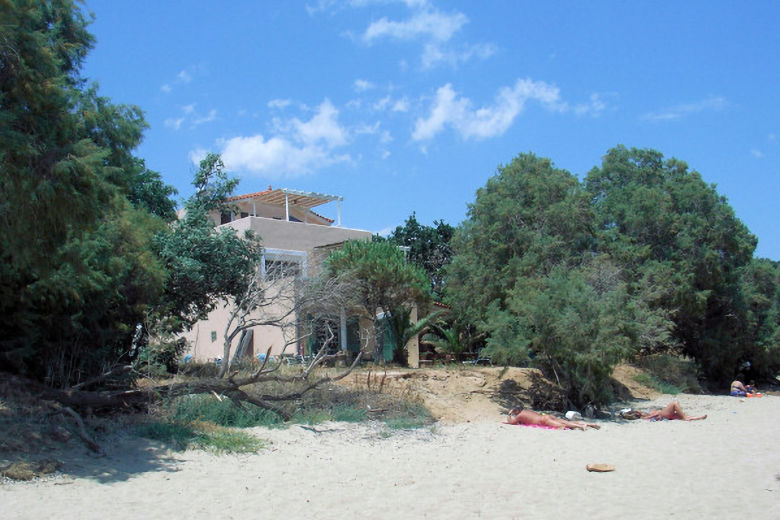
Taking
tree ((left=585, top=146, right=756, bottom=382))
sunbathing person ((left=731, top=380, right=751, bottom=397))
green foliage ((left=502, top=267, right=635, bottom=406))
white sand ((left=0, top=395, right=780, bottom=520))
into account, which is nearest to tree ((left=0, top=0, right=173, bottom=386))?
white sand ((left=0, top=395, right=780, bottom=520))

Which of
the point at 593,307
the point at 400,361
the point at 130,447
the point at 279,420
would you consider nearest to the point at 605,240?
the point at 593,307

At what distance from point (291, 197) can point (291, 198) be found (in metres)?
0.25

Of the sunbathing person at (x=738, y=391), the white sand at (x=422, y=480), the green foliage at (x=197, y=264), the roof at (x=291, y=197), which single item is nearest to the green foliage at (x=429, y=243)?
Answer: the roof at (x=291, y=197)

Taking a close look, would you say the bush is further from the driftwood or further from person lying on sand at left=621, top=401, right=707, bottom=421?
the driftwood

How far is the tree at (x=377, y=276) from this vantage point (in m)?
20.7

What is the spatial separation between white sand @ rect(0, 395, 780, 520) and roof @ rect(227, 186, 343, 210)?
64.1 ft

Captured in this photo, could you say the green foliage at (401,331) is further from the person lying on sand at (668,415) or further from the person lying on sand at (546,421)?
the person lying on sand at (668,415)

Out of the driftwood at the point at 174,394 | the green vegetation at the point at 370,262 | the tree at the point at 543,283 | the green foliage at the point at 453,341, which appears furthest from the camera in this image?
the green foliage at the point at 453,341

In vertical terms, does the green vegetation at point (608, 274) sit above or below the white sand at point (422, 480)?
above

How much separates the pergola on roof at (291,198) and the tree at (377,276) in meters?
10.4

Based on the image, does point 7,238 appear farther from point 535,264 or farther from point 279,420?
point 535,264

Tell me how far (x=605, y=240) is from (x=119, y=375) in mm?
16719

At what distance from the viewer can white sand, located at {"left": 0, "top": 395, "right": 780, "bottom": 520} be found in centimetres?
864

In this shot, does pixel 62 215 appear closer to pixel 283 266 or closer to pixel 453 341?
pixel 283 266
